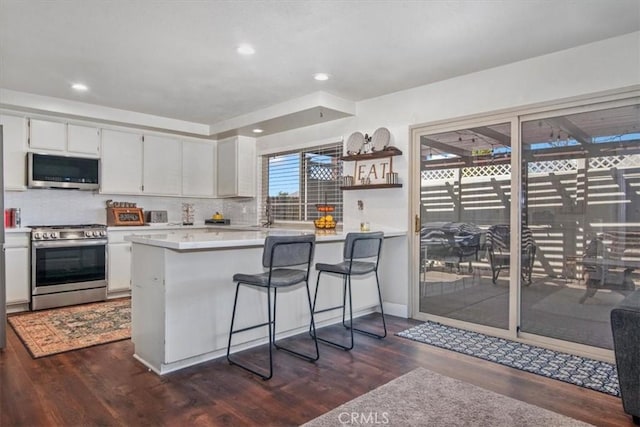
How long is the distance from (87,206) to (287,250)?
3.90 m

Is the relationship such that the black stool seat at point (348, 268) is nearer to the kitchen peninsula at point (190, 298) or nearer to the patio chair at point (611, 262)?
the kitchen peninsula at point (190, 298)

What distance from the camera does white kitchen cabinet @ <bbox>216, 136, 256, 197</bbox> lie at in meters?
5.93

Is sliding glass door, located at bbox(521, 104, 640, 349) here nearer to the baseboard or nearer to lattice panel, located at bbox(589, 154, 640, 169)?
lattice panel, located at bbox(589, 154, 640, 169)

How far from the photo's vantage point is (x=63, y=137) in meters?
4.87

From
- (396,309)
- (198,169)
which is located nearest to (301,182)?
(198,169)

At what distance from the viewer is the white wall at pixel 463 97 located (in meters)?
2.99

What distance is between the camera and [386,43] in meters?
3.07

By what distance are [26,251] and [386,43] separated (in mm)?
4328

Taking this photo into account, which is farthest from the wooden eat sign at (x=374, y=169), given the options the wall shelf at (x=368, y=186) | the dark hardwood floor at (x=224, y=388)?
the dark hardwood floor at (x=224, y=388)

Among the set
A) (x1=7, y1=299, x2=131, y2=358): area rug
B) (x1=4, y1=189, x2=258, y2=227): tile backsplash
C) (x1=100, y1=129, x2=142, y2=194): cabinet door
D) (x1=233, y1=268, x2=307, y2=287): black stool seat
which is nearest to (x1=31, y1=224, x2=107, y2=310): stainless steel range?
(x1=7, y1=299, x2=131, y2=358): area rug

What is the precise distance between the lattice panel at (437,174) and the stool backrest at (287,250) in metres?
1.79

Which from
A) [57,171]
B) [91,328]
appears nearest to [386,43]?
[91,328]

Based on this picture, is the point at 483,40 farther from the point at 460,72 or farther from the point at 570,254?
the point at 570,254

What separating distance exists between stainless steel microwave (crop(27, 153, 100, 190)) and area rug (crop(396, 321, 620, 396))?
4195 mm
